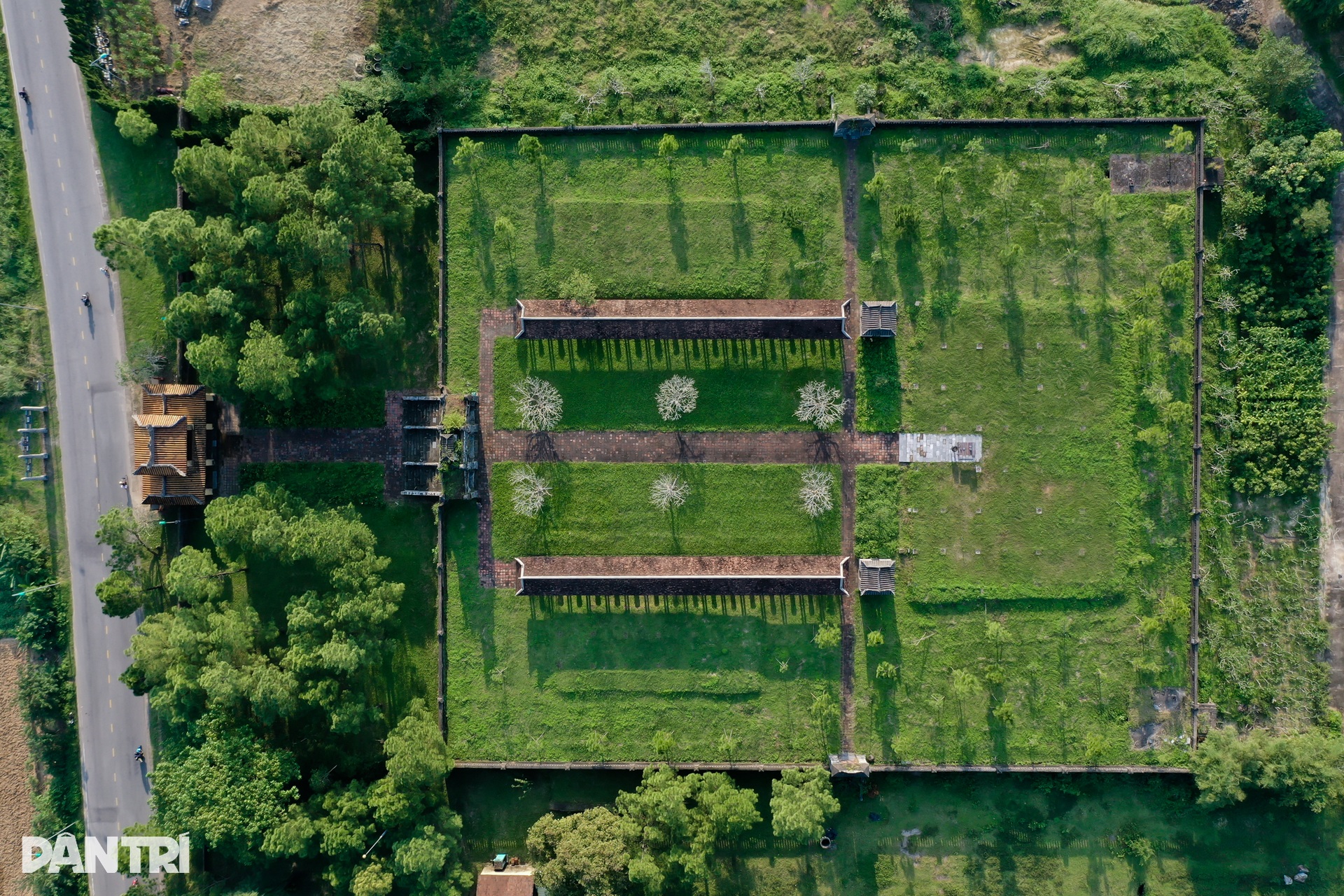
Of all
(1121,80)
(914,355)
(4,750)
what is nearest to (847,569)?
(914,355)

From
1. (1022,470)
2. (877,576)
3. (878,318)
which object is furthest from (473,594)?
(1022,470)

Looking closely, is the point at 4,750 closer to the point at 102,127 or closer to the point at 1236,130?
the point at 102,127

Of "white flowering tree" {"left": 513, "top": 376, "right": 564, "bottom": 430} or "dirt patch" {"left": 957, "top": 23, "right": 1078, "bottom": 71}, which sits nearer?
"white flowering tree" {"left": 513, "top": 376, "right": 564, "bottom": 430}

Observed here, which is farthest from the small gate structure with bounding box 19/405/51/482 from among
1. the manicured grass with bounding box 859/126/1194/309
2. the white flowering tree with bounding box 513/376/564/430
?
the manicured grass with bounding box 859/126/1194/309

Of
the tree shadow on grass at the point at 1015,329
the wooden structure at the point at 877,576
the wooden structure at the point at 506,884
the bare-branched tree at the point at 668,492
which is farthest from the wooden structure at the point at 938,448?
the wooden structure at the point at 506,884

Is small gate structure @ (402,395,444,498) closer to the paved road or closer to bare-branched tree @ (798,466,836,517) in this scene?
the paved road

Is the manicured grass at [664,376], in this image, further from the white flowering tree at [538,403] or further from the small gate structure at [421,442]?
the small gate structure at [421,442]
